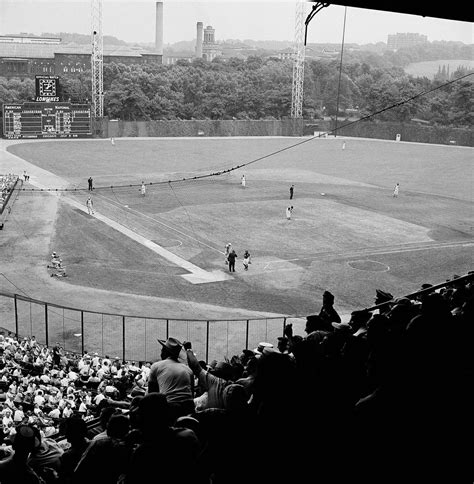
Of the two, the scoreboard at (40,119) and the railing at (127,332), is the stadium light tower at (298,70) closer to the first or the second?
the scoreboard at (40,119)

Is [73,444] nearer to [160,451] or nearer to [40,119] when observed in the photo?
[160,451]

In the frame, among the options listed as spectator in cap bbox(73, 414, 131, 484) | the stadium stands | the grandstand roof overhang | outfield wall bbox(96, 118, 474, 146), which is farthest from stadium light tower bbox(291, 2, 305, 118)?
spectator in cap bbox(73, 414, 131, 484)

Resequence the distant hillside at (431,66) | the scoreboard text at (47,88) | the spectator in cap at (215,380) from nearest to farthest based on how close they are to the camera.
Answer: the spectator in cap at (215,380) < the scoreboard text at (47,88) < the distant hillside at (431,66)

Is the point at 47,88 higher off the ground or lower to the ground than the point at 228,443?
higher

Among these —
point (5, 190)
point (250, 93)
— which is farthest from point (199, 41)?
point (5, 190)

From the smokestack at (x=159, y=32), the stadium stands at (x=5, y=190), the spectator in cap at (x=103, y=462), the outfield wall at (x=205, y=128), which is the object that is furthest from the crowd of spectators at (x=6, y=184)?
the smokestack at (x=159, y=32)

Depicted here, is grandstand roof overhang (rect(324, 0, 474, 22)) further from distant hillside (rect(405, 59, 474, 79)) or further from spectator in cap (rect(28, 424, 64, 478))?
distant hillside (rect(405, 59, 474, 79))
